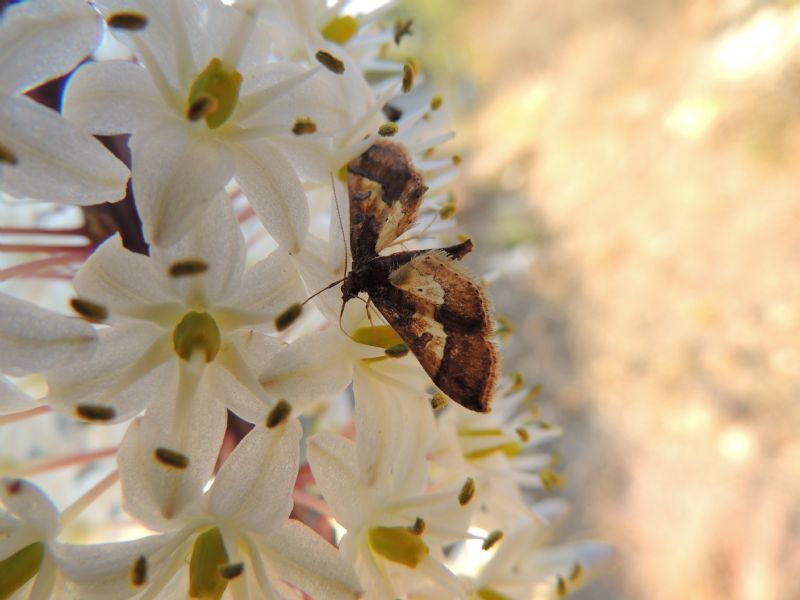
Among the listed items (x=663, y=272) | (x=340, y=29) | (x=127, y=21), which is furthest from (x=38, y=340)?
(x=663, y=272)

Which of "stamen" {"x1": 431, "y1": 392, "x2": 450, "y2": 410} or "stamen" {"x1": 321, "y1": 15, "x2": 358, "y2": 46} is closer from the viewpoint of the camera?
"stamen" {"x1": 431, "y1": 392, "x2": 450, "y2": 410}

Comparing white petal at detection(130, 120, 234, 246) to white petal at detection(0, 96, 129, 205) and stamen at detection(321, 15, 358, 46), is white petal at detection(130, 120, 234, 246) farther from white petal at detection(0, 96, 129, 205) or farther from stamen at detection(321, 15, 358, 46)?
stamen at detection(321, 15, 358, 46)

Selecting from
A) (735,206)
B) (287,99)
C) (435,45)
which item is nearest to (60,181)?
(287,99)

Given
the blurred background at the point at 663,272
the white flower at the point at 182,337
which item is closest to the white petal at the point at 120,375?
the white flower at the point at 182,337

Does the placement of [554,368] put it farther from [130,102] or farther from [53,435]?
[130,102]

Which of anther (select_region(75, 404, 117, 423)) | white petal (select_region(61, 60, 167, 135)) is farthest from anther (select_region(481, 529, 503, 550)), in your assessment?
white petal (select_region(61, 60, 167, 135))

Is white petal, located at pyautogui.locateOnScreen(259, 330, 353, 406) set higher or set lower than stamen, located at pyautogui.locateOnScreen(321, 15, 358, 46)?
lower

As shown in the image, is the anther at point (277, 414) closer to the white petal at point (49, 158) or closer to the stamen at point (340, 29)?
the white petal at point (49, 158)
